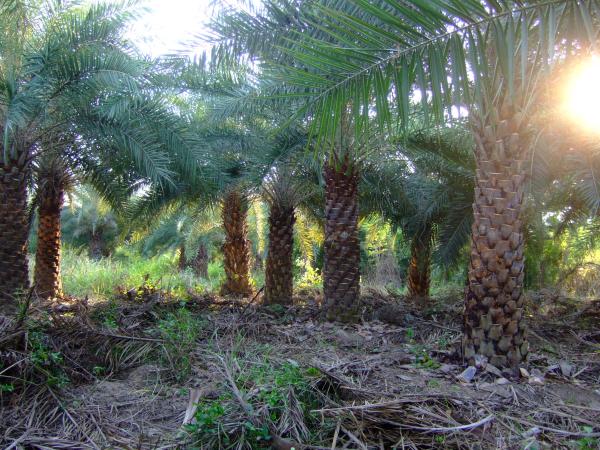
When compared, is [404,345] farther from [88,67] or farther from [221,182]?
[88,67]

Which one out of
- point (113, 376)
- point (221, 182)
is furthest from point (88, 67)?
point (113, 376)

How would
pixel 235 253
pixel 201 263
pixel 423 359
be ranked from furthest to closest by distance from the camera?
pixel 201 263 < pixel 235 253 < pixel 423 359

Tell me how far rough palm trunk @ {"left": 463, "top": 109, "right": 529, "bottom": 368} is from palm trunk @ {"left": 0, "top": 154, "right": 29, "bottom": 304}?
634 cm

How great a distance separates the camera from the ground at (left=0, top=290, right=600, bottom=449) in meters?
3.21

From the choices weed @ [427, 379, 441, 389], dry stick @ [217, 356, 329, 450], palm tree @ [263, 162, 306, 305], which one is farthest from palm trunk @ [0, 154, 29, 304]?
weed @ [427, 379, 441, 389]

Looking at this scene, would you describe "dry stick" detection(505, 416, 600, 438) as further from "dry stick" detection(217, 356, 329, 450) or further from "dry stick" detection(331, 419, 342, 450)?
"dry stick" detection(217, 356, 329, 450)

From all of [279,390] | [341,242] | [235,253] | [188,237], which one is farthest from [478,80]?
[188,237]

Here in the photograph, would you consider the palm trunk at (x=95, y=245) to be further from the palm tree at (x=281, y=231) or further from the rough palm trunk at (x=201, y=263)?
the palm tree at (x=281, y=231)

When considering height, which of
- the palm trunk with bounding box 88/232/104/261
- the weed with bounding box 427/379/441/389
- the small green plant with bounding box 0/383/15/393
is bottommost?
the weed with bounding box 427/379/441/389

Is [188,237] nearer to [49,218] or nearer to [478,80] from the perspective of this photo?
[49,218]

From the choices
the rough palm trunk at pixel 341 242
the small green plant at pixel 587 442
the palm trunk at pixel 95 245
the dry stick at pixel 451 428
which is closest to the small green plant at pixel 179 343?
the dry stick at pixel 451 428

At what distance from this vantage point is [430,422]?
10.7 ft

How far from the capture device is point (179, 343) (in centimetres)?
491

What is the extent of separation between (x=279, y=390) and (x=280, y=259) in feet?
20.4
